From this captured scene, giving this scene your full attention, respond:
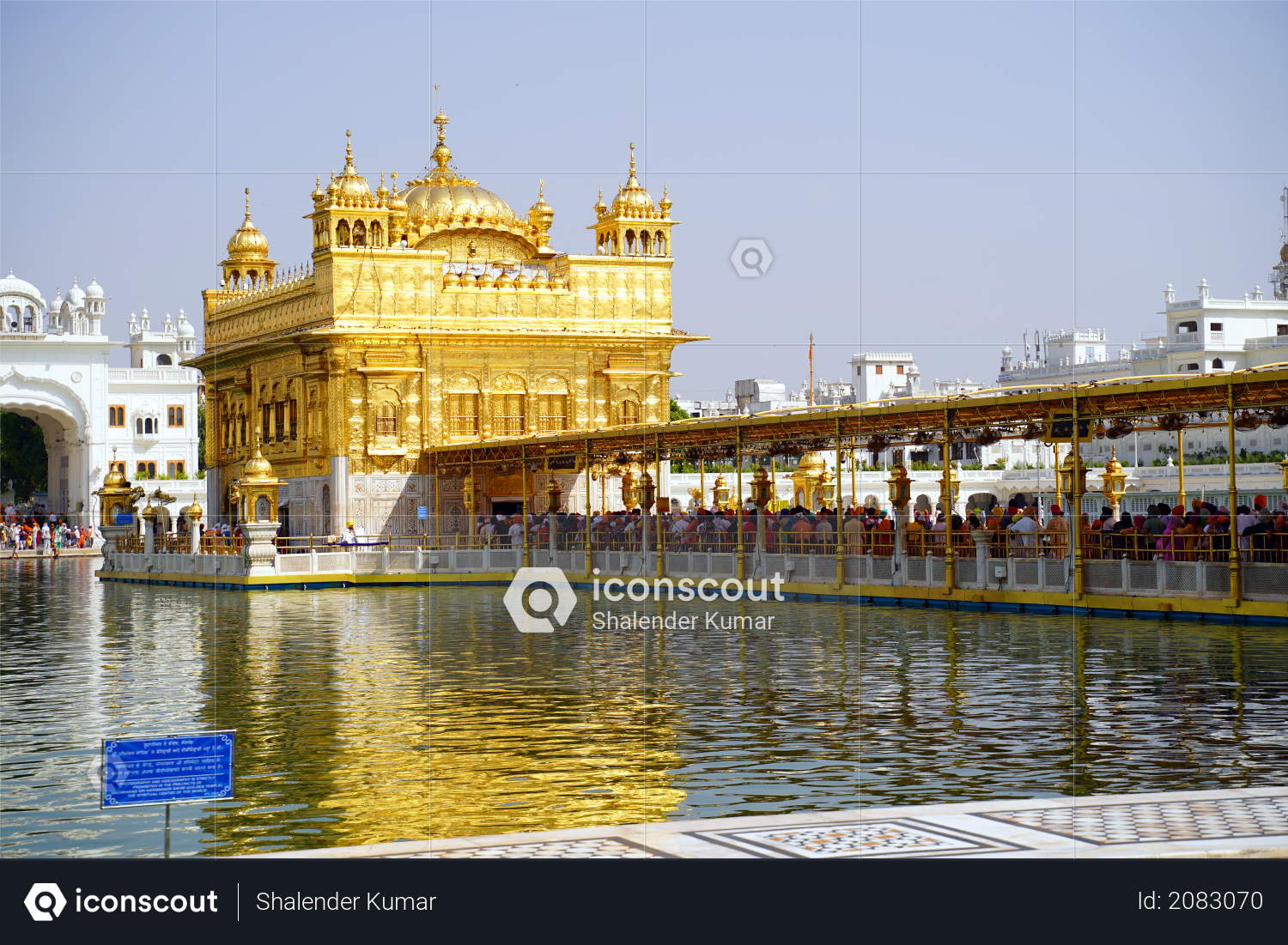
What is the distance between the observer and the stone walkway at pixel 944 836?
7.83m

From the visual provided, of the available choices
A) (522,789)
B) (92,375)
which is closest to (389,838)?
(522,789)

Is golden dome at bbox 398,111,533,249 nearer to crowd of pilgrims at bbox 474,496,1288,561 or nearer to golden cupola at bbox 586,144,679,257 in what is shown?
golden cupola at bbox 586,144,679,257

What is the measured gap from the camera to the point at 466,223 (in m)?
50.4

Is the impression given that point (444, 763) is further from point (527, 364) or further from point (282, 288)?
point (282, 288)

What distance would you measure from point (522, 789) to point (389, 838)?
5.69 feet

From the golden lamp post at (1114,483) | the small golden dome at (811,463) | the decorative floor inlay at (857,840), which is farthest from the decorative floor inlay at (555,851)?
the small golden dome at (811,463)

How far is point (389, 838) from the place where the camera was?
9828 millimetres

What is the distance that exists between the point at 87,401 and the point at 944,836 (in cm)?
7203

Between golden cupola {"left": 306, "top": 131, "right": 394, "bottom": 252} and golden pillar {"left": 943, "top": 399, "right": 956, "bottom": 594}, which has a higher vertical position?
golden cupola {"left": 306, "top": 131, "right": 394, "bottom": 252}

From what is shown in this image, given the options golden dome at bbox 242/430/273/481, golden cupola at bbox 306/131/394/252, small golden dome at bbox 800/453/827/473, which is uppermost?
golden cupola at bbox 306/131/394/252

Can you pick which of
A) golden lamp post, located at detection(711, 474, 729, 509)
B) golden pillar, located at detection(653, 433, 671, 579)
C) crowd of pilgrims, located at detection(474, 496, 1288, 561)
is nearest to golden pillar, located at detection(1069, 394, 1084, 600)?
crowd of pilgrims, located at detection(474, 496, 1288, 561)

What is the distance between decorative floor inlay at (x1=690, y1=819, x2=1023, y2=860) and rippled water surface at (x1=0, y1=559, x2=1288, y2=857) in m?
1.80

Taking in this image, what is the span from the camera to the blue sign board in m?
7.91
